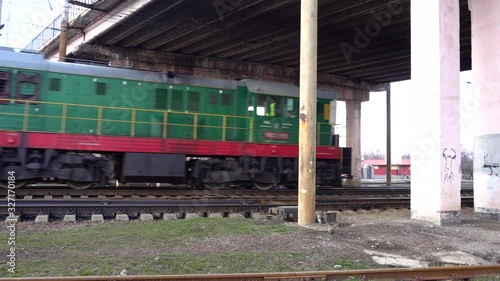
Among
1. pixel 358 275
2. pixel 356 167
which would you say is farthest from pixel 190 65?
pixel 358 275

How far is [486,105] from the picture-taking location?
10289 mm

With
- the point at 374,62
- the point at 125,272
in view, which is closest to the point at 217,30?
the point at 374,62

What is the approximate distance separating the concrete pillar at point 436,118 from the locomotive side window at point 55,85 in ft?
34.3

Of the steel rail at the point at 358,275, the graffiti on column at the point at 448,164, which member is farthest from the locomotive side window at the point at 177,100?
the steel rail at the point at 358,275

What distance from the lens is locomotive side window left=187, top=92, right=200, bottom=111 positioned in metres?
14.8

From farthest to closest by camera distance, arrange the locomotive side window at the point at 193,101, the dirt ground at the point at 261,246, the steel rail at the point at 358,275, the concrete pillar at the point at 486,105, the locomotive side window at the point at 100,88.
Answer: the locomotive side window at the point at 193,101 → the locomotive side window at the point at 100,88 → the concrete pillar at the point at 486,105 → the dirt ground at the point at 261,246 → the steel rail at the point at 358,275

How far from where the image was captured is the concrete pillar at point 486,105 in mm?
10102

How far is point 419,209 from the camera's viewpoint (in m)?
9.50

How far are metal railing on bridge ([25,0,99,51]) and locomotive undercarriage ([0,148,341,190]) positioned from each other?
28.6 feet

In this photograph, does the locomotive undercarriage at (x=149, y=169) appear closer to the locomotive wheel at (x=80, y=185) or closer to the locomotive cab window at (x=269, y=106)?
the locomotive wheel at (x=80, y=185)

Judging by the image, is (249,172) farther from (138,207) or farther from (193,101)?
(138,207)

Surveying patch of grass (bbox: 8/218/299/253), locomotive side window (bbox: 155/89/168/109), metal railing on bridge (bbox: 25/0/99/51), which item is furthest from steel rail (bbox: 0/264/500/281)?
metal railing on bridge (bbox: 25/0/99/51)

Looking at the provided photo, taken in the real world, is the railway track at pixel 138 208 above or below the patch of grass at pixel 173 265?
above

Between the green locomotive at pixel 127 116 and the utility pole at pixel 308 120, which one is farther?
the green locomotive at pixel 127 116
